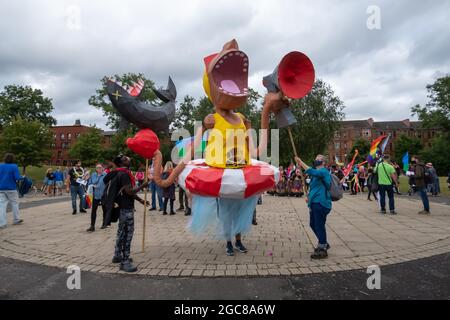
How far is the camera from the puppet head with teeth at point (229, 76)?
16.2 feet

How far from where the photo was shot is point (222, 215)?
209 inches

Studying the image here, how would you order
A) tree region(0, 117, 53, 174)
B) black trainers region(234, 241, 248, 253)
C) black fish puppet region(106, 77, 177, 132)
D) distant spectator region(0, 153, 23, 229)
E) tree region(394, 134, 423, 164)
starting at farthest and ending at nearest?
1. tree region(394, 134, 423, 164)
2. tree region(0, 117, 53, 174)
3. distant spectator region(0, 153, 23, 229)
4. black trainers region(234, 241, 248, 253)
5. black fish puppet region(106, 77, 177, 132)

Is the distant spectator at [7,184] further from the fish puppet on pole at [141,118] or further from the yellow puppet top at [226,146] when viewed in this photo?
the yellow puppet top at [226,146]

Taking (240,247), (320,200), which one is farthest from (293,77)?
(240,247)

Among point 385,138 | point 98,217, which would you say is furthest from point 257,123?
point 98,217

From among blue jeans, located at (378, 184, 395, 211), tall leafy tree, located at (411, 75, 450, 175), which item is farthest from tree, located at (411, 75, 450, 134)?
blue jeans, located at (378, 184, 395, 211)

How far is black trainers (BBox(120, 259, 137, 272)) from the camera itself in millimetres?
4625

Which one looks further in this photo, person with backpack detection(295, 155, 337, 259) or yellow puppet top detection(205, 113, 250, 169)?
person with backpack detection(295, 155, 337, 259)

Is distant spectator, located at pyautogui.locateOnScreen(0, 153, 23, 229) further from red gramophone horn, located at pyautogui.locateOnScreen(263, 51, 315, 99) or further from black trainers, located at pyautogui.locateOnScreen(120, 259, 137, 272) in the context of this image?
red gramophone horn, located at pyautogui.locateOnScreen(263, 51, 315, 99)

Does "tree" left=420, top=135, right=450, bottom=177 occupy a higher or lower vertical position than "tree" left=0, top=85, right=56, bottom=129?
lower

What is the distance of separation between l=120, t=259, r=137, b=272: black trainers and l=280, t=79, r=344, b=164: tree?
2749cm
